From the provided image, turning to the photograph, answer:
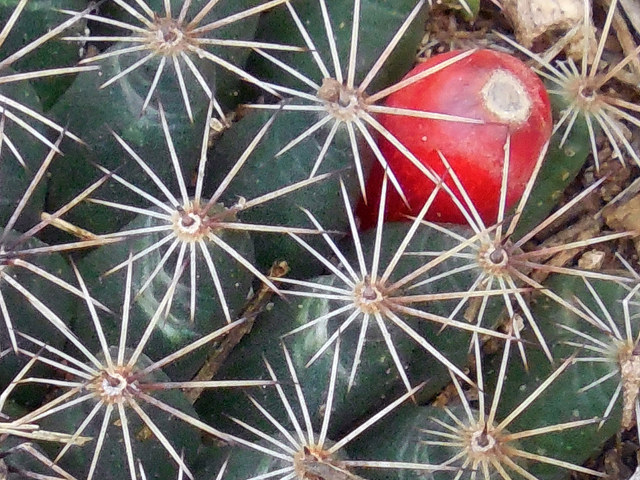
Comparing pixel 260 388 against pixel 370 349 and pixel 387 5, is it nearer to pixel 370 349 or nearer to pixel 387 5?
pixel 370 349

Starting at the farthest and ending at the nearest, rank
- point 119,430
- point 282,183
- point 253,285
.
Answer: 1. point 253,285
2. point 282,183
3. point 119,430

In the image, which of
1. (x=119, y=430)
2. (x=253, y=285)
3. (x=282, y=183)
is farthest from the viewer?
(x=253, y=285)

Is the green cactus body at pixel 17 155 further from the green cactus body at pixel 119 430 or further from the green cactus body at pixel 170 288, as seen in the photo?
the green cactus body at pixel 119 430

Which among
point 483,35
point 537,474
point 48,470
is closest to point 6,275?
point 48,470

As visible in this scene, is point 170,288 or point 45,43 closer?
point 170,288

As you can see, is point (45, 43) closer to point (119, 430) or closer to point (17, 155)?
point (17, 155)

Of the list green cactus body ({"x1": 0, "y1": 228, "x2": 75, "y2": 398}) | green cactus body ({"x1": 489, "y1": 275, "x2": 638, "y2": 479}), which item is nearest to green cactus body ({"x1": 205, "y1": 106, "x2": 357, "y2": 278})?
green cactus body ({"x1": 0, "y1": 228, "x2": 75, "y2": 398})

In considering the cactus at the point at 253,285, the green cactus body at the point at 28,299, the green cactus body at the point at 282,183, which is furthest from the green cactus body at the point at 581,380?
the green cactus body at the point at 28,299

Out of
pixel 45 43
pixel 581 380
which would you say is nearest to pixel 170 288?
pixel 45 43
